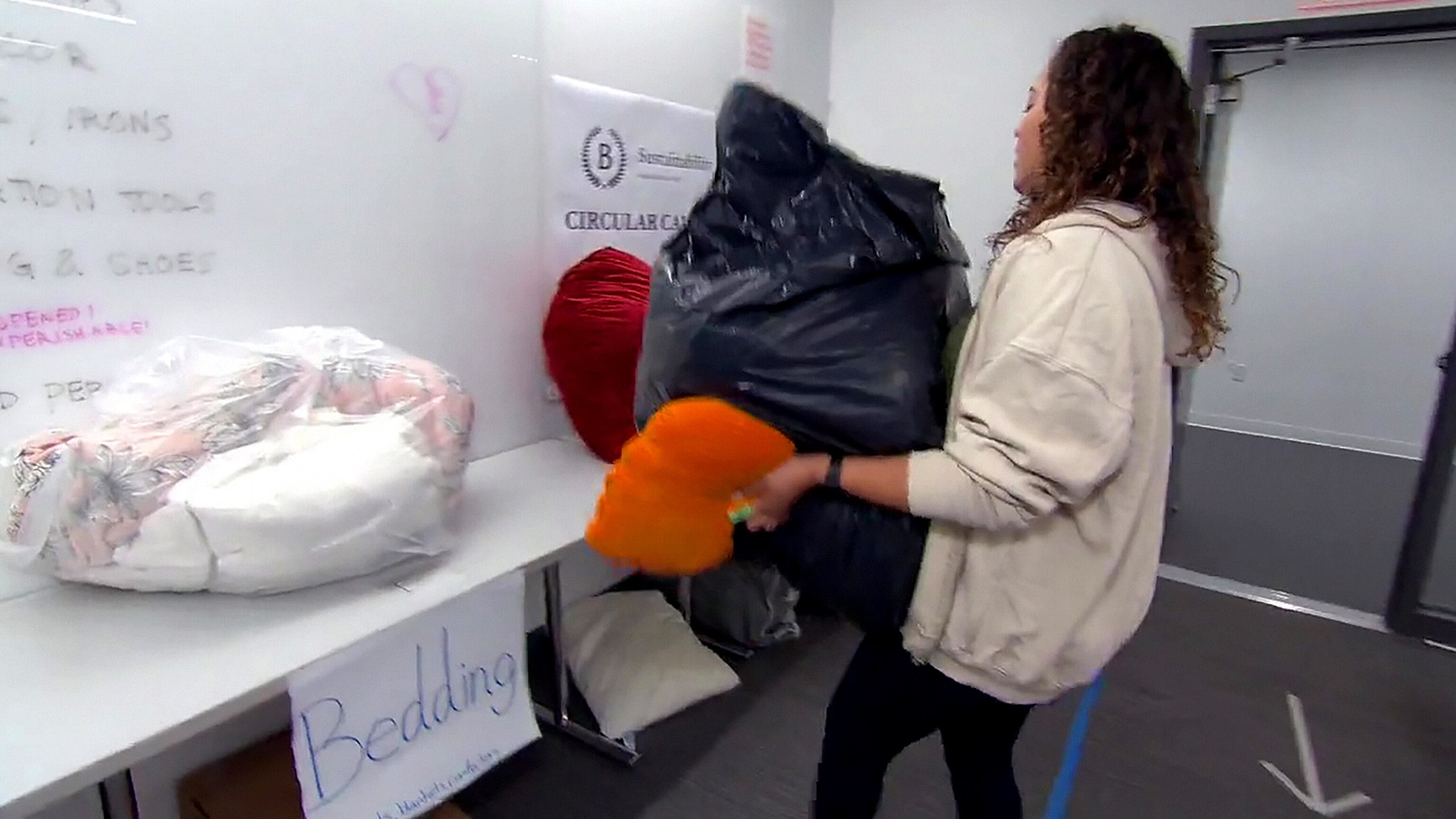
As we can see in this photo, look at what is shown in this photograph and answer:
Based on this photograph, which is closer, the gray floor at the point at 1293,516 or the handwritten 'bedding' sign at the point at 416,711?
the handwritten 'bedding' sign at the point at 416,711

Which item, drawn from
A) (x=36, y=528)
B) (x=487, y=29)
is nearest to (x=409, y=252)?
(x=487, y=29)

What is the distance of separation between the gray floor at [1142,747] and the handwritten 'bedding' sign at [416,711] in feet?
1.02

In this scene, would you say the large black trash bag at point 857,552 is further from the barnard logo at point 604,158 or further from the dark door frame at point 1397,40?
the dark door frame at point 1397,40

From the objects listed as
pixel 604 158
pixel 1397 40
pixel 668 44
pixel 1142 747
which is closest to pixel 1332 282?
pixel 1397 40

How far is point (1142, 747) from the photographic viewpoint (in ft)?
6.38

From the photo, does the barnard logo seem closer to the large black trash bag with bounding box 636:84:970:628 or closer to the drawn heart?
the drawn heart

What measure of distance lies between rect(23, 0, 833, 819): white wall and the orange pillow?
2.56 ft

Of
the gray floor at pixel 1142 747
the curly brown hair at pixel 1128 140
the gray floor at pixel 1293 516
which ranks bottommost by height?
the gray floor at pixel 1142 747

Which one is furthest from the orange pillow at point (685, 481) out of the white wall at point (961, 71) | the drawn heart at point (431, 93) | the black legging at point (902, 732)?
the white wall at point (961, 71)

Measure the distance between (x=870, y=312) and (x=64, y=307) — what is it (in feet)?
4.07

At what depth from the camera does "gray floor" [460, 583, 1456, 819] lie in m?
1.74

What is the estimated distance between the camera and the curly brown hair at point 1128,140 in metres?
0.84

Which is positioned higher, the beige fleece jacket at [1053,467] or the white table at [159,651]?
the beige fleece jacket at [1053,467]

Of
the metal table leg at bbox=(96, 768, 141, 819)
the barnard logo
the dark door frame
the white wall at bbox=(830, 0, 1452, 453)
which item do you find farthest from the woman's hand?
the dark door frame
